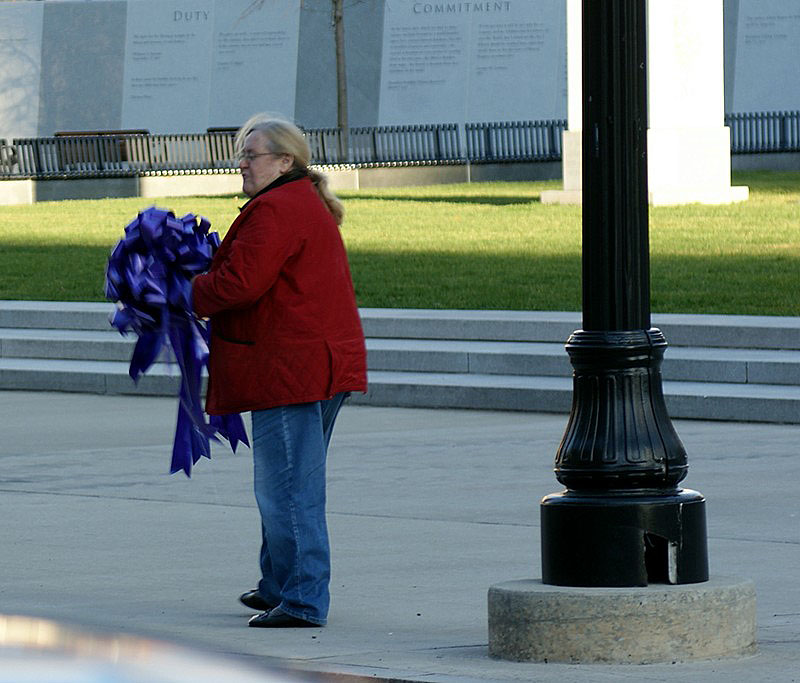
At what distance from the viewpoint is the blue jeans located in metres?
6.30

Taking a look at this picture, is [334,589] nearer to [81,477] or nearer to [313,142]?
[81,477]

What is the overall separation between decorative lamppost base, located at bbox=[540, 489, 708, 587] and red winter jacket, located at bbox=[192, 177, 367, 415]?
1009 mm

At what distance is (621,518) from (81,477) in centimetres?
519

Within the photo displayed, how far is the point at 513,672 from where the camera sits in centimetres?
555

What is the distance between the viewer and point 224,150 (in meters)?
39.2

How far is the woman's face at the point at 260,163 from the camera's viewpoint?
6.37 meters


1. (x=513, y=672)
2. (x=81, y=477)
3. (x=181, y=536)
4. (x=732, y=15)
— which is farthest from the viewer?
(x=732, y=15)

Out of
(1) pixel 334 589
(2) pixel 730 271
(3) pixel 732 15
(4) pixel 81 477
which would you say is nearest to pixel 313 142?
(3) pixel 732 15

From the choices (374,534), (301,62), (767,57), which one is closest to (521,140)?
(767,57)

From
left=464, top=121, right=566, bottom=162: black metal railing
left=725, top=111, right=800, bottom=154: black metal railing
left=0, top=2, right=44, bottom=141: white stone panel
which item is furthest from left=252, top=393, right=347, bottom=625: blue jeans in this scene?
left=0, top=2, right=44, bottom=141: white stone panel

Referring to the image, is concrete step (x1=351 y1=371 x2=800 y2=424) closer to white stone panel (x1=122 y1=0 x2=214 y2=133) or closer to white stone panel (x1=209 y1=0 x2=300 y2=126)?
white stone panel (x1=209 y1=0 x2=300 y2=126)

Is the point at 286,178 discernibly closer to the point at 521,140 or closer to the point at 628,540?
the point at 628,540

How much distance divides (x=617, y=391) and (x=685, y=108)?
2158cm

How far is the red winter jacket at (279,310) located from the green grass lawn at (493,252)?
8620mm
